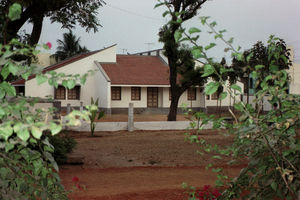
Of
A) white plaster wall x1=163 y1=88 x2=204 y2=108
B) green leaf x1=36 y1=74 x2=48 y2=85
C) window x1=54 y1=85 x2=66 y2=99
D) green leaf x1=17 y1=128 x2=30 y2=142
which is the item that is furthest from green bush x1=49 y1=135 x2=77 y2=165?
white plaster wall x1=163 y1=88 x2=204 y2=108

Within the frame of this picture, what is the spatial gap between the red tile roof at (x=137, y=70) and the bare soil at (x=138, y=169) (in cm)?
1877

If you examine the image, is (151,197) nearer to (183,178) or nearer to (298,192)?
(183,178)

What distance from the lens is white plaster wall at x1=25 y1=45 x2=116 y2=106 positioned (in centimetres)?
3203

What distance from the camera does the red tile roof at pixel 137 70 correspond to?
33375 millimetres

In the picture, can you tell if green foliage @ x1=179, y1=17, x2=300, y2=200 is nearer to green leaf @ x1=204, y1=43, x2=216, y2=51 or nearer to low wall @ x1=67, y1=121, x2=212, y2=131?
green leaf @ x1=204, y1=43, x2=216, y2=51

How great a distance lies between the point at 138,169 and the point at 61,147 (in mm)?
1997

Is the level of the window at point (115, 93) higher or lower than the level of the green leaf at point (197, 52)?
higher

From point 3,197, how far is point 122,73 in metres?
31.6

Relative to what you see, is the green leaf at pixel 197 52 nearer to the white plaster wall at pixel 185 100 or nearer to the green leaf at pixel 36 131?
the green leaf at pixel 36 131

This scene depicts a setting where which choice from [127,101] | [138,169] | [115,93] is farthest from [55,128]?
[127,101]

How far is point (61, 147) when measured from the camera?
9.80 metres

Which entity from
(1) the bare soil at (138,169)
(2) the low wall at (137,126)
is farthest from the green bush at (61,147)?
(2) the low wall at (137,126)

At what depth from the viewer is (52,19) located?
15664mm

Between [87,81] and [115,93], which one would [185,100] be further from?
[87,81]
